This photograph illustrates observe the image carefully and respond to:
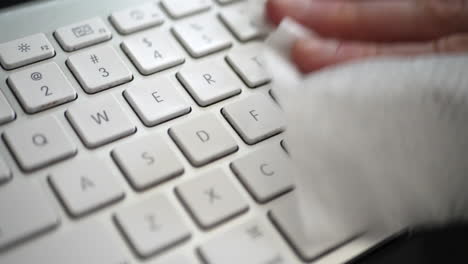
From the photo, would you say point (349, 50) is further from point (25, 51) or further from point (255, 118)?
point (25, 51)

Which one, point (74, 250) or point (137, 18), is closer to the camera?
point (74, 250)

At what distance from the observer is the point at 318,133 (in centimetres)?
27

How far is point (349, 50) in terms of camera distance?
32 centimetres

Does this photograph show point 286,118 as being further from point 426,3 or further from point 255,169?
point 426,3

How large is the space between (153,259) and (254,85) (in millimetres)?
138

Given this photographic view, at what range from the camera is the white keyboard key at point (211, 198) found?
25 cm

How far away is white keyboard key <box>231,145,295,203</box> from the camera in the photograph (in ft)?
0.88

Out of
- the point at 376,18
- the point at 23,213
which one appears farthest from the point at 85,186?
the point at 376,18

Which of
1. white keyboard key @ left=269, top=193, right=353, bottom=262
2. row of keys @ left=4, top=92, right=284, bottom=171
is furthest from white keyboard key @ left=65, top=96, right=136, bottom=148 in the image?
white keyboard key @ left=269, top=193, right=353, bottom=262

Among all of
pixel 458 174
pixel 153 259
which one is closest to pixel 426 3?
Answer: pixel 458 174

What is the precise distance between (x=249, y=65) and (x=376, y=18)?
0.34 feet

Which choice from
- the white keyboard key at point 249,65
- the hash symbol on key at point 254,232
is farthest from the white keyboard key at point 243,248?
the white keyboard key at point 249,65

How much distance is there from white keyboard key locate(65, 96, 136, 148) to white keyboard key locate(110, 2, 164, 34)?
7cm

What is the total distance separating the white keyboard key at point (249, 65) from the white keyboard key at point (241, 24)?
0.04 feet
